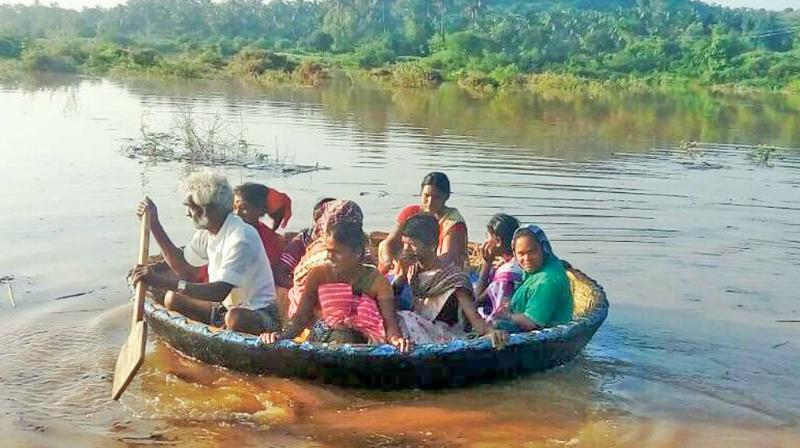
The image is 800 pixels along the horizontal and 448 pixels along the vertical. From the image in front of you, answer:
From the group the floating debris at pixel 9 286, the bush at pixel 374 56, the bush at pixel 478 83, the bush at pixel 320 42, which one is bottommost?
the floating debris at pixel 9 286

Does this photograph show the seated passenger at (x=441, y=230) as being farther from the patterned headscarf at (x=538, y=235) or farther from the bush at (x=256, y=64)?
the bush at (x=256, y=64)

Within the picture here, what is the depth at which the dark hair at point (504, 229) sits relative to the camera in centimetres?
539

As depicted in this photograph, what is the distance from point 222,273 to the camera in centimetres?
465

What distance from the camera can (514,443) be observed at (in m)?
4.29

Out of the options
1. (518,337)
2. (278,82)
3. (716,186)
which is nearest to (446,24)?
(278,82)

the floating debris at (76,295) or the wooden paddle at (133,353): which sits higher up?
the wooden paddle at (133,353)

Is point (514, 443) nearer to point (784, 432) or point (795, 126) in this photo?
point (784, 432)

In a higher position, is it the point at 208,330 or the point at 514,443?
the point at 208,330

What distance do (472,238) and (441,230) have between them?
9.01ft

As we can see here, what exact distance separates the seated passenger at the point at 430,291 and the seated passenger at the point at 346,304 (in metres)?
0.17

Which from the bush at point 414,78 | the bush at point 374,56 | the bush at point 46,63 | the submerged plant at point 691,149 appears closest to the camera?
the submerged plant at point 691,149

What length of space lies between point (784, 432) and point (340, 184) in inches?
279

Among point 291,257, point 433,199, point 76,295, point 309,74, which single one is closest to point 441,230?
point 433,199

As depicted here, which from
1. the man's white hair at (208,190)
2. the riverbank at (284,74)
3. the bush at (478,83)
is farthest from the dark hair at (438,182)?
the bush at (478,83)
